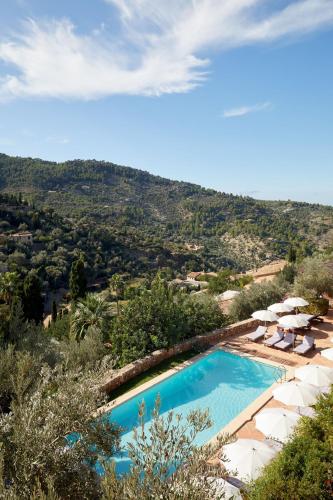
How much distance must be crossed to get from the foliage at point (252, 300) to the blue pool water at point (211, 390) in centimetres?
540

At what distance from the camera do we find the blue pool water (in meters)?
10.8

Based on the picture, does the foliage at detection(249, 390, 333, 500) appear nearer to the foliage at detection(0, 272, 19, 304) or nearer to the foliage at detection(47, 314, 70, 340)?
the foliage at detection(47, 314, 70, 340)

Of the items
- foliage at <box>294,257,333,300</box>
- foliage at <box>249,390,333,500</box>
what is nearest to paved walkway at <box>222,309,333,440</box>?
foliage at <box>294,257,333,300</box>

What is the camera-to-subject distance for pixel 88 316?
17.3m

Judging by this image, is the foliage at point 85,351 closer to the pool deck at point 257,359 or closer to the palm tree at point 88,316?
the pool deck at point 257,359

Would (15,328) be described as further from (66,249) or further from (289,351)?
(66,249)

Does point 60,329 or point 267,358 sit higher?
point 267,358

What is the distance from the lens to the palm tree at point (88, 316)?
56.1 feet

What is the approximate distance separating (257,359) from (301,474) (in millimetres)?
9021

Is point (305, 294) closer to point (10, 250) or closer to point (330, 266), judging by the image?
point (330, 266)

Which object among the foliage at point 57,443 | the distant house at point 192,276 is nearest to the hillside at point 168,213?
the distant house at point 192,276

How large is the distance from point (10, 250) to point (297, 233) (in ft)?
272

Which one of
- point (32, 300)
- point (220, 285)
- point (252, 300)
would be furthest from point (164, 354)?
point (32, 300)

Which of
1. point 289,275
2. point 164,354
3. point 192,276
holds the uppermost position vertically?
point 289,275
